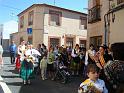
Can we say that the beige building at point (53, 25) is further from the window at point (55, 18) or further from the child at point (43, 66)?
the child at point (43, 66)

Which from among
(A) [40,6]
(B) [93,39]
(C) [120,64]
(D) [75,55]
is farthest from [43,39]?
(C) [120,64]

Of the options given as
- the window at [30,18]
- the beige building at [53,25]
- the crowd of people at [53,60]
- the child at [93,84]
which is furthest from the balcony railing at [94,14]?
the window at [30,18]

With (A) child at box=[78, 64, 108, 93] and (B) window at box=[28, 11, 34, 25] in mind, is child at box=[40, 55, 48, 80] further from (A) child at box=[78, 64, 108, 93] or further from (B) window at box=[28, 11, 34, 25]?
(B) window at box=[28, 11, 34, 25]

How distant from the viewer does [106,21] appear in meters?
17.8

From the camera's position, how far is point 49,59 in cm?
1616

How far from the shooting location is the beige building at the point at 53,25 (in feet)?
118

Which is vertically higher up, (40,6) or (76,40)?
(40,6)

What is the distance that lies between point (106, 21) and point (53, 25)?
63.4 ft

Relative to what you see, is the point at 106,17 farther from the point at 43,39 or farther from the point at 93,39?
the point at 43,39

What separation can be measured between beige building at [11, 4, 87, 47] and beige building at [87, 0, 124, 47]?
49.1 feet

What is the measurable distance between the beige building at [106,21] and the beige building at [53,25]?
14969mm

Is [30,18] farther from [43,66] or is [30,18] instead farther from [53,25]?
[43,66]

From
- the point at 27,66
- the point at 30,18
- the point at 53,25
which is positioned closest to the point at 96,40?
the point at 27,66

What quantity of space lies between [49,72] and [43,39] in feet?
61.9
